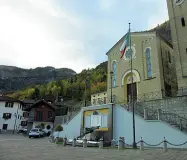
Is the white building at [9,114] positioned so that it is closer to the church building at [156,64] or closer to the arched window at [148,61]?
the church building at [156,64]

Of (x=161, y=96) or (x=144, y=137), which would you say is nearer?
(x=144, y=137)

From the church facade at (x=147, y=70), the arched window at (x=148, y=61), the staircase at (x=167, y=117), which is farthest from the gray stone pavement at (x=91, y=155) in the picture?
the arched window at (x=148, y=61)

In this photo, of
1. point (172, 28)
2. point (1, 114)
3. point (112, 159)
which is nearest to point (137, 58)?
point (172, 28)

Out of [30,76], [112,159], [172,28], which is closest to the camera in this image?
[112,159]

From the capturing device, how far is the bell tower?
2228 cm

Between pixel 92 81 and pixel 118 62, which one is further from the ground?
pixel 92 81

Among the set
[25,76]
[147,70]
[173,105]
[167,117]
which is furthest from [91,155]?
[25,76]

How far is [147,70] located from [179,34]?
5993 mm

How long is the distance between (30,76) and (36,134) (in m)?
153

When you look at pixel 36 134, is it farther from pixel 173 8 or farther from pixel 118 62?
pixel 173 8

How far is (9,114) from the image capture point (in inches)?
2103

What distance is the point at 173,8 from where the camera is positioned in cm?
2539

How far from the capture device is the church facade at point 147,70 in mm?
24547

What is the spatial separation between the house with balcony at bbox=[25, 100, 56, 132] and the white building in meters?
4.83
